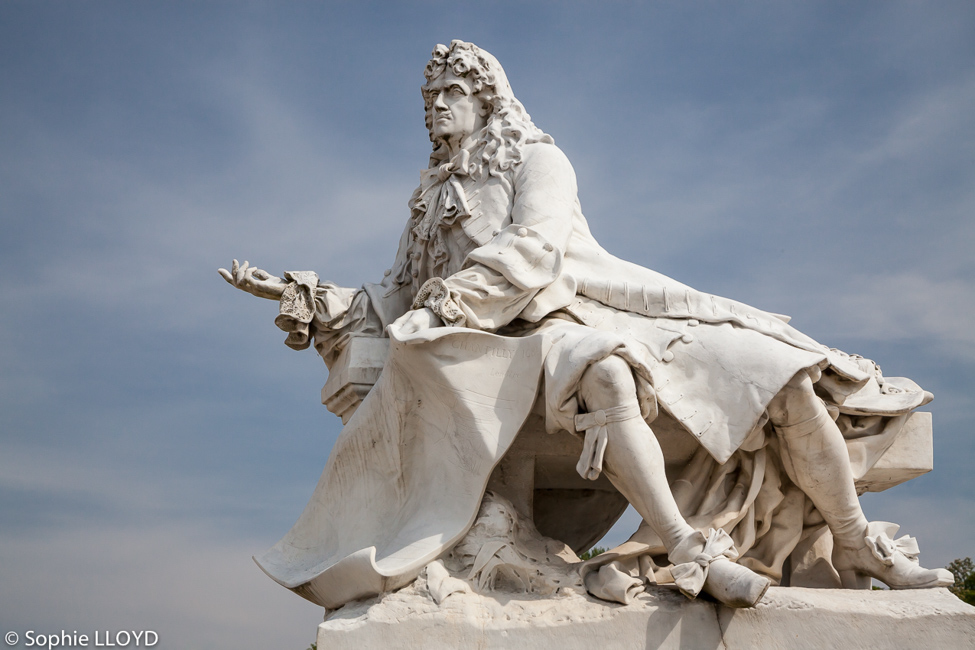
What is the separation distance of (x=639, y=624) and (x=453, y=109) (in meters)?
3.08

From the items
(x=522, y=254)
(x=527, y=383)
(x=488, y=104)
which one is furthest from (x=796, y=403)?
(x=488, y=104)

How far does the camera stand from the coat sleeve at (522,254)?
17.5ft

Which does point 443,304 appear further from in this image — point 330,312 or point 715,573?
point 715,573

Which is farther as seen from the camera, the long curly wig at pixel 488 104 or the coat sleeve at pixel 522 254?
the long curly wig at pixel 488 104

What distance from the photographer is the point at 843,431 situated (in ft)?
18.5

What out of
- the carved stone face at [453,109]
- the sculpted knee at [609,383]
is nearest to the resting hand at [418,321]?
the sculpted knee at [609,383]

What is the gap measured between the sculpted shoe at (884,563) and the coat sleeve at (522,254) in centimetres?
206

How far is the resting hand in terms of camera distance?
16.7 ft

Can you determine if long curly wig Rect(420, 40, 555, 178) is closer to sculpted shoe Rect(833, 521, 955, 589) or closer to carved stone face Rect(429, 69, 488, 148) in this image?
carved stone face Rect(429, 69, 488, 148)

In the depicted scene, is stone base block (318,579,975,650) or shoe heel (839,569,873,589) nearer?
stone base block (318,579,975,650)

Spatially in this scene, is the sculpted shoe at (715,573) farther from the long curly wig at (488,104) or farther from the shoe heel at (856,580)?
the long curly wig at (488,104)

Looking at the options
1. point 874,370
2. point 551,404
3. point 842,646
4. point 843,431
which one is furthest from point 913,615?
point 551,404

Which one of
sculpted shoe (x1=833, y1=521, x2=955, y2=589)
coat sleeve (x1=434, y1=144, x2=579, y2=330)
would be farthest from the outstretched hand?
sculpted shoe (x1=833, y1=521, x2=955, y2=589)

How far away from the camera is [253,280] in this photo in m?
5.83
